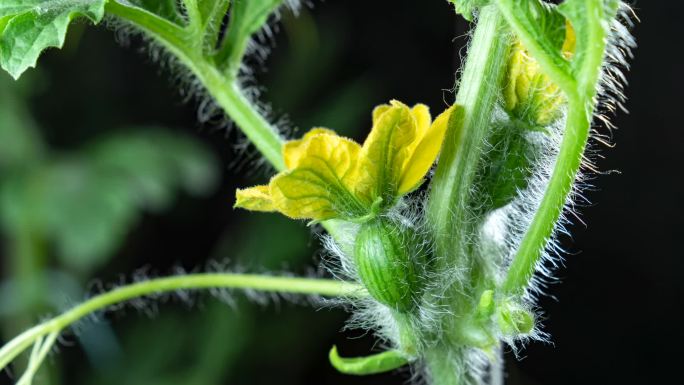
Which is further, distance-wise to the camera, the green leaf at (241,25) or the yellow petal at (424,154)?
the green leaf at (241,25)

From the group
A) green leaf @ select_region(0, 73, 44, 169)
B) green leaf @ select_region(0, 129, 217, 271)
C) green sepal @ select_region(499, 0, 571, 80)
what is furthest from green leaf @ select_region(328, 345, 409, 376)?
green leaf @ select_region(0, 73, 44, 169)

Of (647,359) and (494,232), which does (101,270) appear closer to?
(647,359)

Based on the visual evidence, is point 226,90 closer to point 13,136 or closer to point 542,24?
point 542,24

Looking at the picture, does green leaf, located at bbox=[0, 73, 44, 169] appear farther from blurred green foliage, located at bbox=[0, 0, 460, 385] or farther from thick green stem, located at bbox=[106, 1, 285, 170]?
thick green stem, located at bbox=[106, 1, 285, 170]

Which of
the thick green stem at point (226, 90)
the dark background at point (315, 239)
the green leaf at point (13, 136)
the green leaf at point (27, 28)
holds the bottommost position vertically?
the dark background at point (315, 239)

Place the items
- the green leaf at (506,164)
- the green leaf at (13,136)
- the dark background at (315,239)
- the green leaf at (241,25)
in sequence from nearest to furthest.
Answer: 1. the green leaf at (506,164)
2. the green leaf at (241,25)
3. the green leaf at (13,136)
4. the dark background at (315,239)

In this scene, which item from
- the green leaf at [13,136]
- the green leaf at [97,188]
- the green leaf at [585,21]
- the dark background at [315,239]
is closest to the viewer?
the green leaf at [585,21]

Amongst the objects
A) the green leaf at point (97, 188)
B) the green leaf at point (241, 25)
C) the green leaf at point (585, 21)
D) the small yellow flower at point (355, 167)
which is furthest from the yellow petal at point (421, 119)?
the green leaf at point (97, 188)

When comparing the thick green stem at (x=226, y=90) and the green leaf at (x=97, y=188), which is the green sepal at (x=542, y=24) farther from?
the green leaf at (x=97, y=188)
